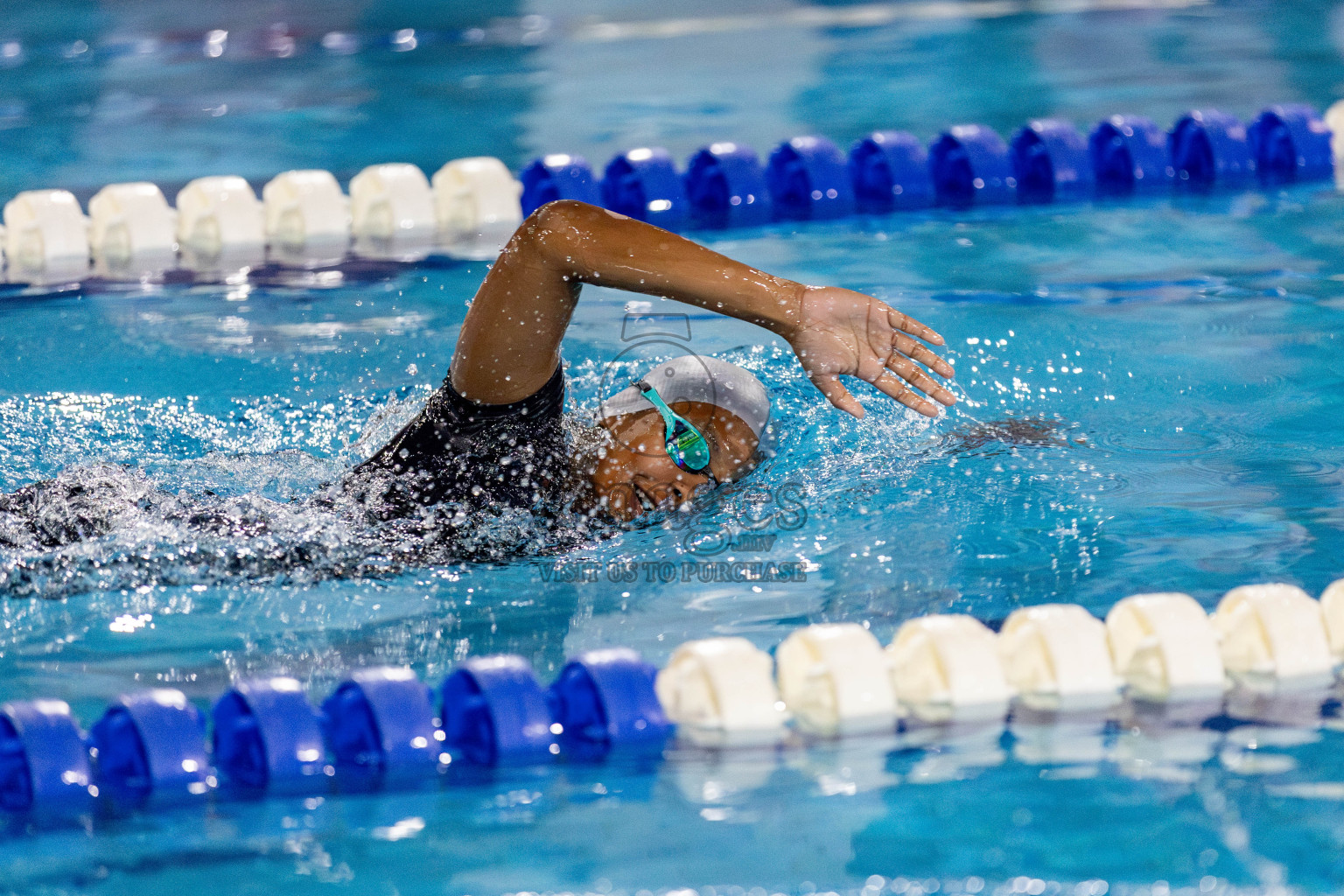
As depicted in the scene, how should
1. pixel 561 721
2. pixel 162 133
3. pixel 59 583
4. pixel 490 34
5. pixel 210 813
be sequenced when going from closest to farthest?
pixel 210 813
pixel 561 721
pixel 59 583
pixel 162 133
pixel 490 34

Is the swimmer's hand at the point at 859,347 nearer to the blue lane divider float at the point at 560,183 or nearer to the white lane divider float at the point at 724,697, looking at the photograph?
the white lane divider float at the point at 724,697

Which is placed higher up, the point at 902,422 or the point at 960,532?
the point at 902,422

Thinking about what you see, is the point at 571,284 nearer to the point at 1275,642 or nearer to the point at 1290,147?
the point at 1275,642

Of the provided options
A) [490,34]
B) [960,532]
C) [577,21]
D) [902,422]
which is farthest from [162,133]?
[960,532]

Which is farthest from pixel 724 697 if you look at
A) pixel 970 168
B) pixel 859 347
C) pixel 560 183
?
pixel 970 168

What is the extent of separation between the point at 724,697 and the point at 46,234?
3.47 meters

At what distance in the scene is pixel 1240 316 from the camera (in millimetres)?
3953

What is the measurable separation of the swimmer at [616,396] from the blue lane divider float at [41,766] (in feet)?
2.64

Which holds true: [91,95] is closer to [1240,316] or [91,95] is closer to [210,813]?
[1240,316]

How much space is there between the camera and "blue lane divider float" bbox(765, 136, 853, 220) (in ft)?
16.9

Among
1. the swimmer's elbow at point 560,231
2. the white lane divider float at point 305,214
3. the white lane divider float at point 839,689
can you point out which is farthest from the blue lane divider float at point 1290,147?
the white lane divider float at point 839,689

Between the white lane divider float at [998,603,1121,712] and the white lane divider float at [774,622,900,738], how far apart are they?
0.20 m

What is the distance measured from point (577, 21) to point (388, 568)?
7424 mm

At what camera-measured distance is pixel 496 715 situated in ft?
6.60
